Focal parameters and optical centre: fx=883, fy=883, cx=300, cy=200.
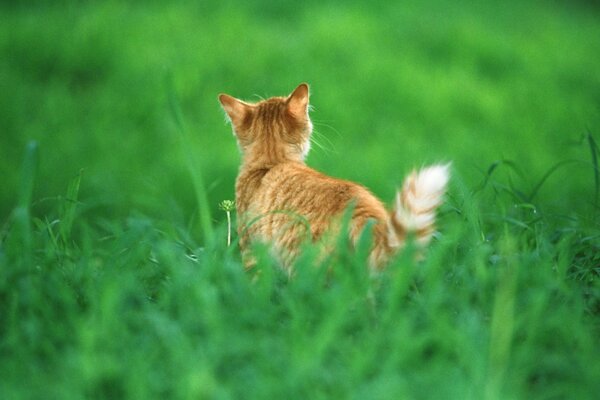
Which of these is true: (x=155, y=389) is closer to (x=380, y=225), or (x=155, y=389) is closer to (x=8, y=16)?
(x=380, y=225)

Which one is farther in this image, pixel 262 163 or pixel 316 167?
pixel 316 167

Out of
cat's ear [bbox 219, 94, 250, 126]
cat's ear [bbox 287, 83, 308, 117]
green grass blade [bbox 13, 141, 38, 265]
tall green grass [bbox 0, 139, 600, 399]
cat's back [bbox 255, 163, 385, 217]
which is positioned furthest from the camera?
cat's ear [bbox 219, 94, 250, 126]

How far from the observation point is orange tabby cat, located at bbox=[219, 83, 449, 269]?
2645mm

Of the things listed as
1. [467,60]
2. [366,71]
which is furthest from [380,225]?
[467,60]

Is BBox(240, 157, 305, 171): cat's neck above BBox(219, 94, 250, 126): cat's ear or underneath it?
underneath

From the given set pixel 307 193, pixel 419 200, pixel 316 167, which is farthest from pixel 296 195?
pixel 316 167

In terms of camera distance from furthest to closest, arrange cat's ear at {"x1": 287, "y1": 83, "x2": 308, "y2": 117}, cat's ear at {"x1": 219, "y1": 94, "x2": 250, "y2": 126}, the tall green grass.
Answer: cat's ear at {"x1": 219, "y1": 94, "x2": 250, "y2": 126}
cat's ear at {"x1": 287, "y1": 83, "x2": 308, "y2": 117}
the tall green grass

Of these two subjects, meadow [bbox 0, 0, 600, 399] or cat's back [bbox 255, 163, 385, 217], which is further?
cat's back [bbox 255, 163, 385, 217]

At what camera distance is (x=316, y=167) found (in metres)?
7.08

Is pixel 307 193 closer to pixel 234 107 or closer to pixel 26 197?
pixel 234 107

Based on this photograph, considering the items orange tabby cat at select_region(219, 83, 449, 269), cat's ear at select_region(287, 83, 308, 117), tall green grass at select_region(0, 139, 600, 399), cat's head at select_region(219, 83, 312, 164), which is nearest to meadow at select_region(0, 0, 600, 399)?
tall green grass at select_region(0, 139, 600, 399)

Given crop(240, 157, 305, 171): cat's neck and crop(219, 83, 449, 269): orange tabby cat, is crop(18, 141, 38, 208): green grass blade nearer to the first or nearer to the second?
crop(219, 83, 449, 269): orange tabby cat

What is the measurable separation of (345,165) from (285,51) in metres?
2.28

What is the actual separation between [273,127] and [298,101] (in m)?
0.16
